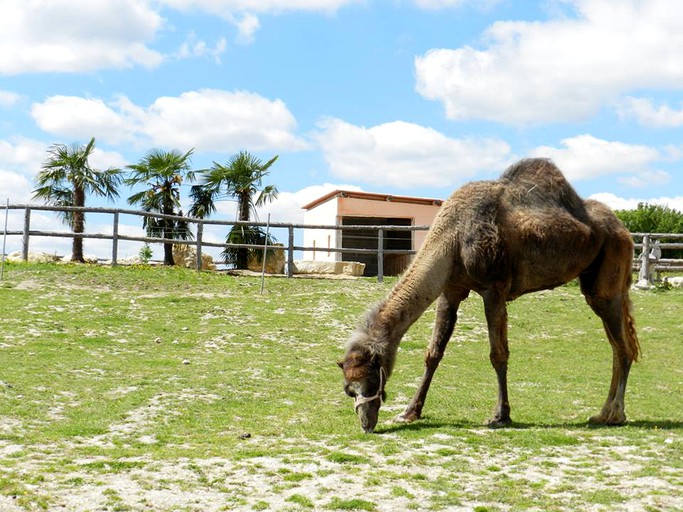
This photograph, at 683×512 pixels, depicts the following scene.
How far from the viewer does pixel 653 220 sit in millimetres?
47500

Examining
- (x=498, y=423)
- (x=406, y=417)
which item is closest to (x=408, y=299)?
(x=406, y=417)

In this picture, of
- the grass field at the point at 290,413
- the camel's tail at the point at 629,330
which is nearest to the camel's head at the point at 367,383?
the grass field at the point at 290,413

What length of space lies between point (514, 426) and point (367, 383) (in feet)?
5.30

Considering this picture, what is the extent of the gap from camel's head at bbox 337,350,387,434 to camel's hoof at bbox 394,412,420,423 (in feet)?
2.25

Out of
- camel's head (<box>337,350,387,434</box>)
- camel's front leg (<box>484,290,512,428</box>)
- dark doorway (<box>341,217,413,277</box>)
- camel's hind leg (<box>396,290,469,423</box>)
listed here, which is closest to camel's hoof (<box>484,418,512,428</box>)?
camel's front leg (<box>484,290,512,428</box>)

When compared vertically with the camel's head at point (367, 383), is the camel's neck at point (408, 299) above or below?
above

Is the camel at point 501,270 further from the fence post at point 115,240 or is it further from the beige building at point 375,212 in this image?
the beige building at point 375,212

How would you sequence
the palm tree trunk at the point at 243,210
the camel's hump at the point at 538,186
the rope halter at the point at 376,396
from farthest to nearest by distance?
the palm tree trunk at the point at 243,210 → the camel's hump at the point at 538,186 → the rope halter at the point at 376,396

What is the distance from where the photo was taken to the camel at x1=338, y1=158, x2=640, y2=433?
7793 millimetres

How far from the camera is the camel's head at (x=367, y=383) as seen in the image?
7.62m

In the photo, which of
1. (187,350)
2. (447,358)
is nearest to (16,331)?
(187,350)

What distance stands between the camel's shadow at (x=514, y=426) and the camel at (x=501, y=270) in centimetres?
14

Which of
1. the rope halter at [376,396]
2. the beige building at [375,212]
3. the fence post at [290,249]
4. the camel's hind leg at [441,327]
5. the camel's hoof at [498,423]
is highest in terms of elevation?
the beige building at [375,212]

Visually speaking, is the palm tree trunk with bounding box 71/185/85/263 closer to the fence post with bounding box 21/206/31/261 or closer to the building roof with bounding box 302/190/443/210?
the fence post with bounding box 21/206/31/261
